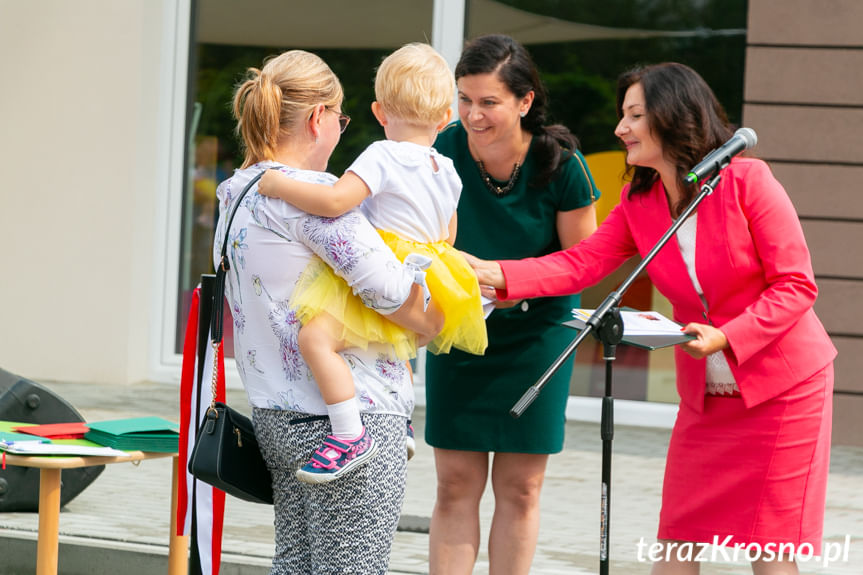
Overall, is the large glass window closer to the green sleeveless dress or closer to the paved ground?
the paved ground

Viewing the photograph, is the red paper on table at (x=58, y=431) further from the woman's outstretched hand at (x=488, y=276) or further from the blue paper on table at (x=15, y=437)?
the woman's outstretched hand at (x=488, y=276)

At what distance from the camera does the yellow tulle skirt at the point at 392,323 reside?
2.46 m

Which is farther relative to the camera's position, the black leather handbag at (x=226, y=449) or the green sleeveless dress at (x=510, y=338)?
the green sleeveless dress at (x=510, y=338)

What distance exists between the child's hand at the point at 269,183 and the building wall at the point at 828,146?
5381mm

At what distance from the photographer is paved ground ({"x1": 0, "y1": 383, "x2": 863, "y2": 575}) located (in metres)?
4.20

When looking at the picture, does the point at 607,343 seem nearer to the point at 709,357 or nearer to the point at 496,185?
the point at 709,357

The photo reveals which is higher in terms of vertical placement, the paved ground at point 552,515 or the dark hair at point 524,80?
the dark hair at point 524,80

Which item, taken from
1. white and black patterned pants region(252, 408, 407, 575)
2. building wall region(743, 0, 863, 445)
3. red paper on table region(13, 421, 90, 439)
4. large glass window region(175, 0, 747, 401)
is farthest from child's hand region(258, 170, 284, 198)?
building wall region(743, 0, 863, 445)

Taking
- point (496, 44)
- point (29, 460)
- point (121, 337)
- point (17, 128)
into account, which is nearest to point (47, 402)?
point (29, 460)

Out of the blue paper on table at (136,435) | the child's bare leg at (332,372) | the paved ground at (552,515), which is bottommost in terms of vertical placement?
the paved ground at (552,515)

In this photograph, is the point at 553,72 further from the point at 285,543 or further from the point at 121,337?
the point at 285,543

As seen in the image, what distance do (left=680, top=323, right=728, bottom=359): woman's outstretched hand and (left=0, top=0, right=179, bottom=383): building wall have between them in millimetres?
6248

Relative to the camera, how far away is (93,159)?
27.0ft

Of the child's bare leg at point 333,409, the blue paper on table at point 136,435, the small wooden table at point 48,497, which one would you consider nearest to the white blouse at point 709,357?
the child's bare leg at point 333,409
